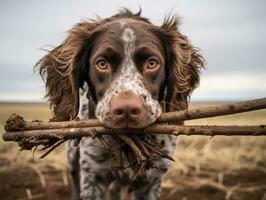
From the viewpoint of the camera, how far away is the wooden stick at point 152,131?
148 inches

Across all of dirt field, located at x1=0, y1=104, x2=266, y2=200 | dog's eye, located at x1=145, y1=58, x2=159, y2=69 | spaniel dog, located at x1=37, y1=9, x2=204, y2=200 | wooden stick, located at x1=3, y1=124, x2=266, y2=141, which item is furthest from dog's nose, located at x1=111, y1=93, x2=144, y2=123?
dirt field, located at x1=0, y1=104, x2=266, y2=200

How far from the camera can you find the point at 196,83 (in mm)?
5562

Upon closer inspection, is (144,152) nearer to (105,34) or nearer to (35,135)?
(35,135)

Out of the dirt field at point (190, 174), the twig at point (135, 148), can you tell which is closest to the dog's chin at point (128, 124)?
the twig at point (135, 148)

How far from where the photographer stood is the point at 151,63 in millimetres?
4621

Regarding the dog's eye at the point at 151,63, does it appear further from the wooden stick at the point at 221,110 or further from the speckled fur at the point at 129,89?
the wooden stick at the point at 221,110

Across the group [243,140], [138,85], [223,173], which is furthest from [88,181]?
[243,140]

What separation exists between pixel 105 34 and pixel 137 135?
3.70 ft

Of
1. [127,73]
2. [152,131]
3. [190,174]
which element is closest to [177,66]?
[127,73]

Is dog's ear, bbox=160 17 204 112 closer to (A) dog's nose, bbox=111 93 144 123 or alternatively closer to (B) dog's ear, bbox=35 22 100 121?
(B) dog's ear, bbox=35 22 100 121

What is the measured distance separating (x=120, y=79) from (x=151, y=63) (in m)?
0.38

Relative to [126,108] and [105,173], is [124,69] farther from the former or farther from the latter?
[105,173]

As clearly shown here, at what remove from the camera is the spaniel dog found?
4117 millimetres

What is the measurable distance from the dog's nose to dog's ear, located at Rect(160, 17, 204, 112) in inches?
47.1
